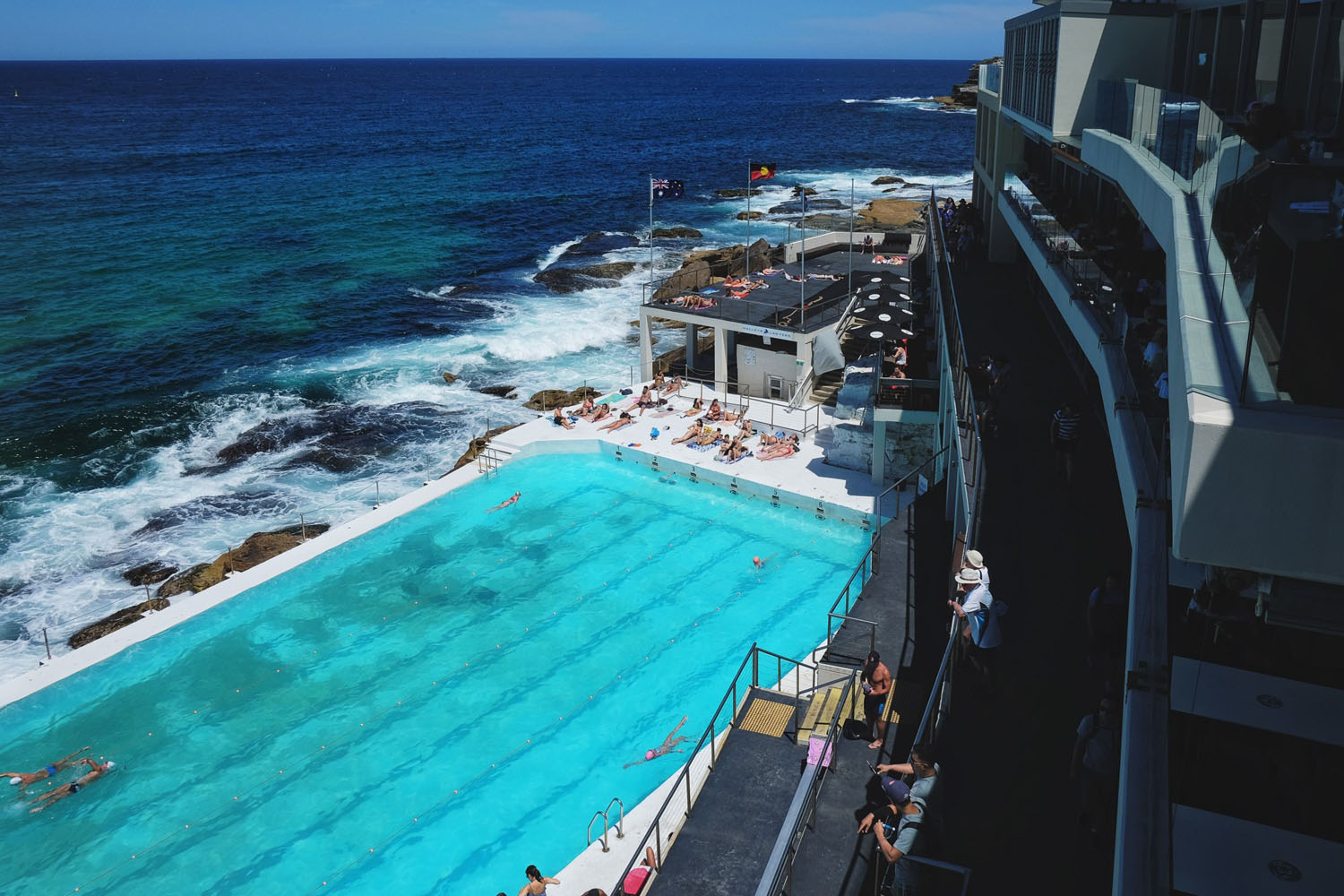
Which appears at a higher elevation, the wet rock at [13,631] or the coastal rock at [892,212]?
the coastal rock at [892,212]

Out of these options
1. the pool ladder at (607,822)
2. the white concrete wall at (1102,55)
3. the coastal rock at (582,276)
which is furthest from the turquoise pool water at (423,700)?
the coastal rock at (582,276)

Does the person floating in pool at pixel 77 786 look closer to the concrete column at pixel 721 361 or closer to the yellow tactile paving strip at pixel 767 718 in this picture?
the yellow tactile paving strip at pixel 767 718

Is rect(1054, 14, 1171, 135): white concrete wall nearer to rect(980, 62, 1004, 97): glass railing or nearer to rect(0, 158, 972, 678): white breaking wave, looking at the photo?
rect(980, 62, 1004, 97): glass railing

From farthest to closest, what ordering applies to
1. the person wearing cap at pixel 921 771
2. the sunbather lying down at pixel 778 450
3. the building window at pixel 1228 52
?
the sunbather lying down at pixel 778 450 < the building window at pixel 1228 52 < the person wearing cap at pixel 921 771

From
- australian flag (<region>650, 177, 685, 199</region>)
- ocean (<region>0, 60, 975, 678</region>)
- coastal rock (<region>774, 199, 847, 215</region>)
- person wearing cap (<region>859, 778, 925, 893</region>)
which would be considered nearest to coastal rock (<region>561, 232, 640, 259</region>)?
ocean (<region>0, 60, 975, 678</region>)

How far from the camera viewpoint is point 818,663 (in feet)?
45.6

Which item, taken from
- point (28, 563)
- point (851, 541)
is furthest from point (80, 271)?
point (851, 541)

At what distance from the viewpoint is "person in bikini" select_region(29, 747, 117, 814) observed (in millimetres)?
14506

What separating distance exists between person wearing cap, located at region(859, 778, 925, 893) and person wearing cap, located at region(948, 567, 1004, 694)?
189 centimetres

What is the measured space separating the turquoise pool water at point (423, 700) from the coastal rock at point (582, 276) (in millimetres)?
26236

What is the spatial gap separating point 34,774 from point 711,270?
2690 cm

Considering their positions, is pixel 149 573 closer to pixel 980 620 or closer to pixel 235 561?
pixel 235 561

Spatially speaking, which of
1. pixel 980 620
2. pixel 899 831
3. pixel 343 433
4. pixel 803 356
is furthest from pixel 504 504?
pixel 899 831

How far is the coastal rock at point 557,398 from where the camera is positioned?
3028 cm
